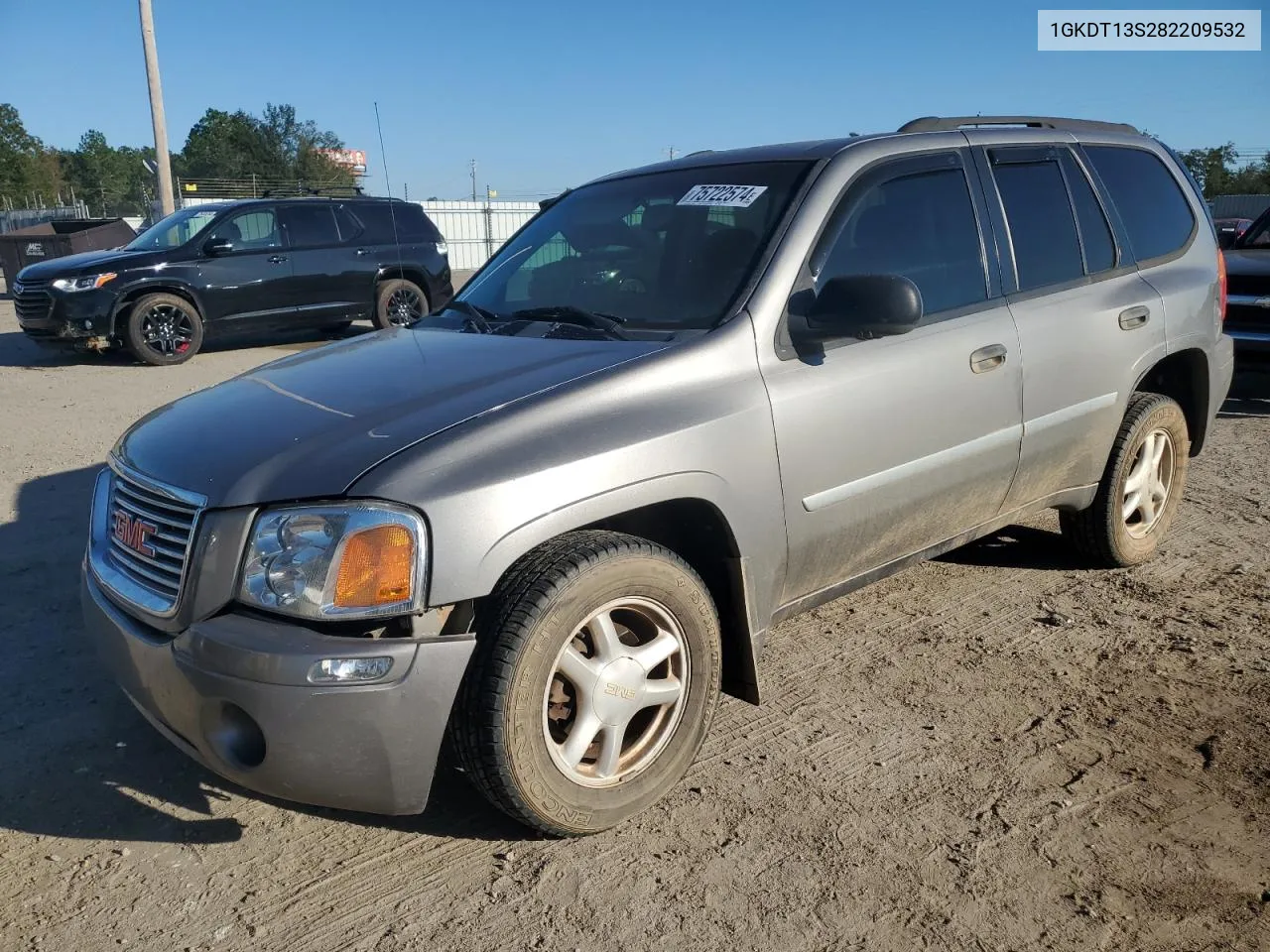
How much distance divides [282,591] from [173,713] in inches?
18.8

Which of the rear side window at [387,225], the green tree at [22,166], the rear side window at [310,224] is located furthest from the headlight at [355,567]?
the green tree at [22,166]

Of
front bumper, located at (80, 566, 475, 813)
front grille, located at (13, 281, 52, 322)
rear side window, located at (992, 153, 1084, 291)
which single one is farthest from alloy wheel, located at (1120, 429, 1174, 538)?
front grille, located at (13, 281, 52, 322)

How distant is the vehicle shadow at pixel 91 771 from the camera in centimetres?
288

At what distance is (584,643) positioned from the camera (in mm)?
2730

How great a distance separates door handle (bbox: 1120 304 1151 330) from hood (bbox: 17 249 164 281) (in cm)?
1031

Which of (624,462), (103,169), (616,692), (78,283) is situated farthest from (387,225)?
(103,169)

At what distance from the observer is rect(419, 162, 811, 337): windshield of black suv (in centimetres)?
325

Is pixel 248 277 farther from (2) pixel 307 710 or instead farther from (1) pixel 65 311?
(2) pixel 307 710

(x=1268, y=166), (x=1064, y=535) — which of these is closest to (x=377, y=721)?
(x=1064, y=535)

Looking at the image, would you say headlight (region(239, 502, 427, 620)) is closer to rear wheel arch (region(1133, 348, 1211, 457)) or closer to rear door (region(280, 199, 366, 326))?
rear wheel arch (region(1133, 348, 1211, 457))

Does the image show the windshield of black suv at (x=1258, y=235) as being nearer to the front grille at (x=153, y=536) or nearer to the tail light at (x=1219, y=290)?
the tail light at (x=1219, y=290)

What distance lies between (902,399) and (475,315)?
5.12 feet

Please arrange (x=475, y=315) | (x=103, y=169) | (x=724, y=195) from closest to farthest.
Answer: (x=724, y=195) < (x=475, y=315) < (x=103, y=169)

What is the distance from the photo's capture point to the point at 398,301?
531 inches
